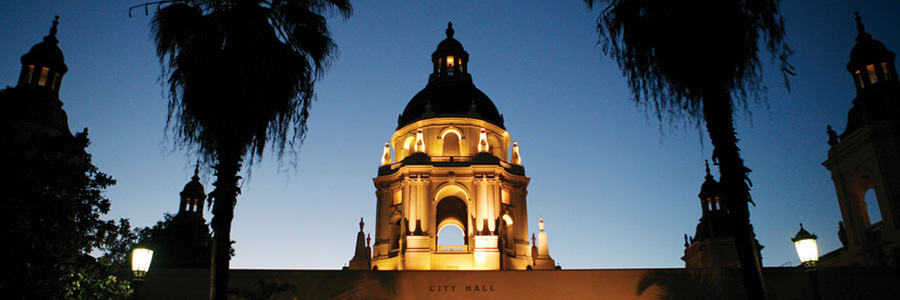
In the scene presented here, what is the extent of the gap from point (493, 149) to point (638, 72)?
39.0 meters

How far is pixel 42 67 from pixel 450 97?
1135 inches

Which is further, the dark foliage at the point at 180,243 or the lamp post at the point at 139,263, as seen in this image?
the dark foliage at the point at 180,243

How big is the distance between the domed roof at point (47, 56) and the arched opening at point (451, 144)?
1046 inches

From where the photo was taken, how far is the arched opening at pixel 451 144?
5178cm

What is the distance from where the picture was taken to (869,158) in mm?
30922

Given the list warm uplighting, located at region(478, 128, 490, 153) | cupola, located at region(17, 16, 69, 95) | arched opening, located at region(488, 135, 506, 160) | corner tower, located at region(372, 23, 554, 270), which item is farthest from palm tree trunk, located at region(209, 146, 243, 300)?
arched opening, located at region(488, 135, 506, 160)

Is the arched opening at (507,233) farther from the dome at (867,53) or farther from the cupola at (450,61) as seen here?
the dome at (867,53)

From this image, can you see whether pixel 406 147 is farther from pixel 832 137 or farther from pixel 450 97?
pixel 832 137

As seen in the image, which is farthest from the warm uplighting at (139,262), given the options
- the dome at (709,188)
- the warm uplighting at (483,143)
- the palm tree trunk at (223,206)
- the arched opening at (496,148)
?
the dome at (709,188)

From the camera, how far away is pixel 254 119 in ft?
41.3

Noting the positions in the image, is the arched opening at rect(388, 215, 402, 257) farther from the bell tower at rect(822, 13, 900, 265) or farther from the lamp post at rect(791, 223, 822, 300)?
the lamp post at rect(791, 223, 822, 300)

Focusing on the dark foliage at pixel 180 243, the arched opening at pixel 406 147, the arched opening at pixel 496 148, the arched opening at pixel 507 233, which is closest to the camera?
the dark foliage at pixel 180 243

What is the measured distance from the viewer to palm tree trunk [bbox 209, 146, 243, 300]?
12.3 meters

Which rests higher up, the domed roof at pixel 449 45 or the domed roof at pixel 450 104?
the domed roof at pixel 449 45
